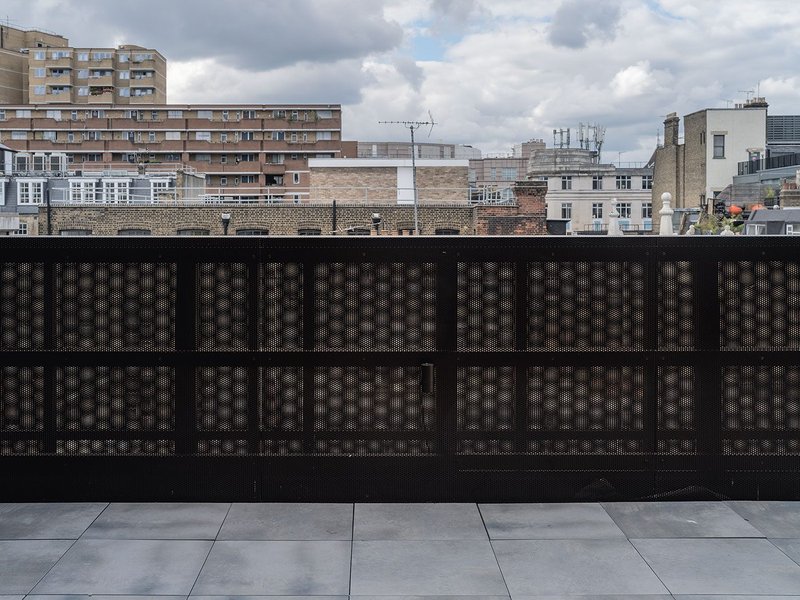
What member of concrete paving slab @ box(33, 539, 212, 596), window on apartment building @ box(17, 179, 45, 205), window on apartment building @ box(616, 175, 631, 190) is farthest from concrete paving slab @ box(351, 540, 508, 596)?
window on apartment building @ box(616, 175, 631, 190)

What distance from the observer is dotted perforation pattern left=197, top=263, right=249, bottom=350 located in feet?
16.8

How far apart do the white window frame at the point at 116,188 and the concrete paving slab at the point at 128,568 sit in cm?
5787

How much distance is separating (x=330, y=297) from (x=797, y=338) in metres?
2.68

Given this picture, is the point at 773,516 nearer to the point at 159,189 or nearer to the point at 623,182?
the point at 159,189

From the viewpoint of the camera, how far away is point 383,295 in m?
5.14

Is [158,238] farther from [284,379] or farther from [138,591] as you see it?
[138,591]

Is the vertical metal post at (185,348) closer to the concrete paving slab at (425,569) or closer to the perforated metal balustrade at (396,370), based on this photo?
the perforated metal balustrade at (396,370)

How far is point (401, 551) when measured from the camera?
14.1 ft

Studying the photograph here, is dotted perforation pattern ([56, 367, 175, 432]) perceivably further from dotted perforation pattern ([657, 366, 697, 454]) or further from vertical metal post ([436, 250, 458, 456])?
dotted perforation pattern ([657, 366, 697, 454])

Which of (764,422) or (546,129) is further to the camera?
(546,129)

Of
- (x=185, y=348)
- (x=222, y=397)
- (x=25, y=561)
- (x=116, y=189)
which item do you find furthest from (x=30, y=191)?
(x=25, y=561)

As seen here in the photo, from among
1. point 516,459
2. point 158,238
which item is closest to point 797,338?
point 516,459

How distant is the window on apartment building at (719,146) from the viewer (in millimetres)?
64188

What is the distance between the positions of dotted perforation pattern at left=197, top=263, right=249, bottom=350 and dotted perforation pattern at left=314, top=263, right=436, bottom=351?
42 cm
